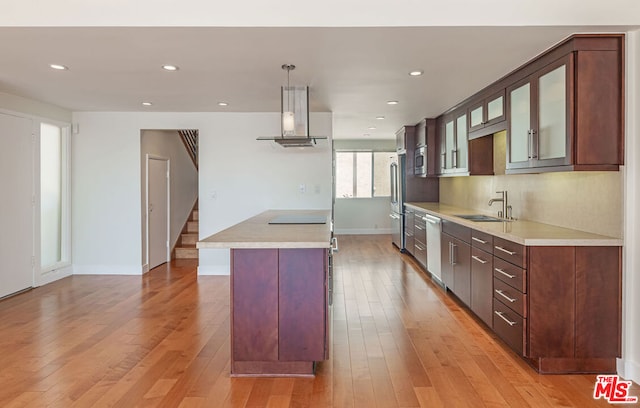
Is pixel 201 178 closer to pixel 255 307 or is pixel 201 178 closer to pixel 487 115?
pixel 255 307

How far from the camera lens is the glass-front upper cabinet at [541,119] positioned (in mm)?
2842

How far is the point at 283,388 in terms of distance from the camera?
2.58 meters

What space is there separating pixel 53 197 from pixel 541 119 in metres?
5.72

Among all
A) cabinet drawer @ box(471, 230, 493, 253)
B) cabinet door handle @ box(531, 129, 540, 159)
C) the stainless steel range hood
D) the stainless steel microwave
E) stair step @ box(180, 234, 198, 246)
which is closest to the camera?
cabinet door handle @ box(531, 129, 540, 159)

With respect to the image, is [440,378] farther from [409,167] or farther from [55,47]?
[409,167]

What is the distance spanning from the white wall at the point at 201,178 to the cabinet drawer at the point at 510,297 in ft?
9.50

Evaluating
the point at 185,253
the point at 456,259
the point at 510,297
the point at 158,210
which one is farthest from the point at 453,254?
the point at 185,253

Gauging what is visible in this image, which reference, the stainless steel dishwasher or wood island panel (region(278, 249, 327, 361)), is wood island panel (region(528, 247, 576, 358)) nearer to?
wood island panel (region(278, 249, 327, 361))

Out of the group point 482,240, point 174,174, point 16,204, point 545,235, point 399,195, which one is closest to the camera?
point 545,235

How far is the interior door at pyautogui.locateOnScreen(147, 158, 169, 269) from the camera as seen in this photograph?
6.25 metres

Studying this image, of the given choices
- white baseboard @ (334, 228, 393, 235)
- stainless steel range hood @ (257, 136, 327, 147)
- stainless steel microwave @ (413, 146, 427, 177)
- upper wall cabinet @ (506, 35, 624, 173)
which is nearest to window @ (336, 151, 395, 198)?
white baseboard @ (334, 228, 393, 235)

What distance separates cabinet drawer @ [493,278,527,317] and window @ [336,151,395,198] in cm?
716

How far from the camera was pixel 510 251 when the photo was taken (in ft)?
9.76
